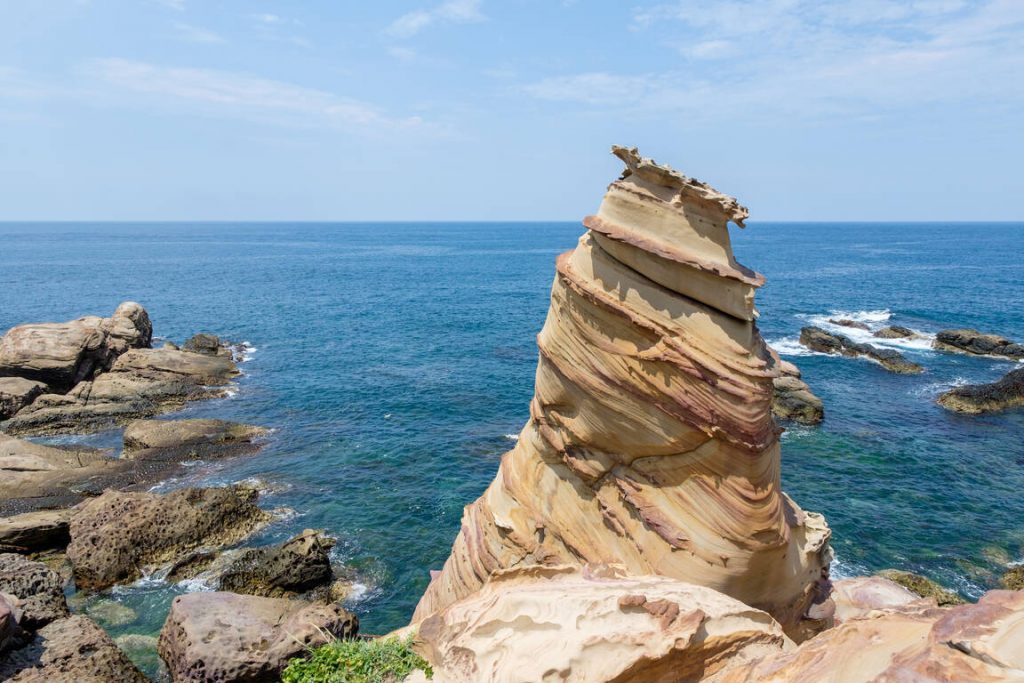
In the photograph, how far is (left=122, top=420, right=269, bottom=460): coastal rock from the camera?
28625mm

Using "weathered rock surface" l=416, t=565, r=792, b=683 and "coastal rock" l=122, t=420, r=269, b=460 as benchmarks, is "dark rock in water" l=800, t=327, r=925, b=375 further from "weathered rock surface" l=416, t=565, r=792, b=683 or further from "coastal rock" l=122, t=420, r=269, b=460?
"weathered rock surface" l=416, t=565, r=792, b=683

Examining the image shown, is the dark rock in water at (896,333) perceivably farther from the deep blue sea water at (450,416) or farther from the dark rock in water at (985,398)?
the dark rock in water at (985,398)

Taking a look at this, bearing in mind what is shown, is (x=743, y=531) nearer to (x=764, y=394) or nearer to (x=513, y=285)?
(x=764, y=394)

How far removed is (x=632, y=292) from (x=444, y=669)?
261 inches

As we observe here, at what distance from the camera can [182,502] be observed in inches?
836

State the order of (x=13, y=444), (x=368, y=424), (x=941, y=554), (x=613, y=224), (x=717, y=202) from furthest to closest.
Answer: (x=368, y=424), (x=13, y=444), (x=941, y=554), (x=613, y=224), (x=717, y=202)

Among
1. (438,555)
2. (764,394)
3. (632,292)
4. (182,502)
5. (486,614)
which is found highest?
(632,292)

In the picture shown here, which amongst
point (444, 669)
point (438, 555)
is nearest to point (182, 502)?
point (438, 555)

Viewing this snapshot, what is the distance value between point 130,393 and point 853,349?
154 ft

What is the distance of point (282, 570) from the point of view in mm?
18766

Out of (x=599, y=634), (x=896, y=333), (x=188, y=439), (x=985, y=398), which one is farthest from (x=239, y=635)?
(x=896, y=333)

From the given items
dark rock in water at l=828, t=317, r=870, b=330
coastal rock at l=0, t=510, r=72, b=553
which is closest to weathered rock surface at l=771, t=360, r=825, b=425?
dark rock in water at l=828, t=317, r=870, b=330

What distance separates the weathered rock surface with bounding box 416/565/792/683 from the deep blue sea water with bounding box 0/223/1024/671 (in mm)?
8894

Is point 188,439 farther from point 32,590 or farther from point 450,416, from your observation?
point 32,590
